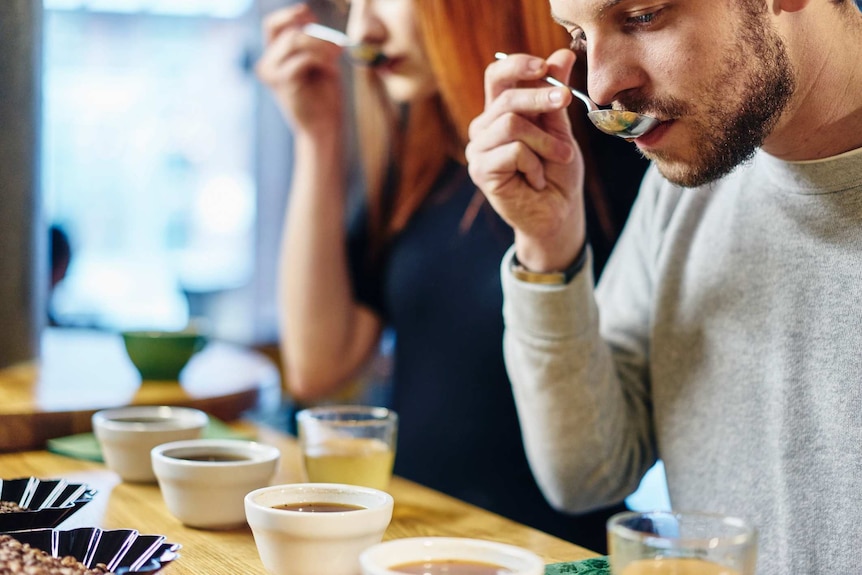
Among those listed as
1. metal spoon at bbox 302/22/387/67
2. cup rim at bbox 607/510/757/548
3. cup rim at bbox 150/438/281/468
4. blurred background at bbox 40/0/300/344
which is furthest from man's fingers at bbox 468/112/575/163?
blurred background at bbox 40/0/300/344

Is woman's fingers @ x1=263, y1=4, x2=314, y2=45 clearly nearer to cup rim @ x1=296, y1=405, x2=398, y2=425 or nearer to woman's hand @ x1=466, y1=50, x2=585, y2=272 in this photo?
woman's hand @ x1=466, y1=50, x2=585, y2=272

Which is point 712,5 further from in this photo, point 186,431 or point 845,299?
point 186,431

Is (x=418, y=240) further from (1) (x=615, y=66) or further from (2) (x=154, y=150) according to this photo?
(2) (x=154, y=150)

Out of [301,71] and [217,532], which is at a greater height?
[301,71]

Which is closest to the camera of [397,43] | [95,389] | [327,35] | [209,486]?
[209,486]

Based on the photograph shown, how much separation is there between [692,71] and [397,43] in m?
0.89

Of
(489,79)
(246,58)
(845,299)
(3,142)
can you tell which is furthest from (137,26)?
(845,299)

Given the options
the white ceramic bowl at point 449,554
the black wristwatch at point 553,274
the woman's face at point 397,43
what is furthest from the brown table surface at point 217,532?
the woman's face at point 397,43

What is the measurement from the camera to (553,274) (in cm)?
123

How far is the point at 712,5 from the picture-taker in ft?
3.25

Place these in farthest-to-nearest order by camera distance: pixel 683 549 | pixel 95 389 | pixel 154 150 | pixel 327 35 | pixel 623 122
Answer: pixel 154 150 < pixel 327 35 < pixel 95 389 < pixel 623 122 < pixel 683 549

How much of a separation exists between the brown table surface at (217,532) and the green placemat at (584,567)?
0.04m

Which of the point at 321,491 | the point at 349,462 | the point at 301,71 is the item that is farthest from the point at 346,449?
the point at 301,71

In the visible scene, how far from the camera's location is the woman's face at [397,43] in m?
1.76
